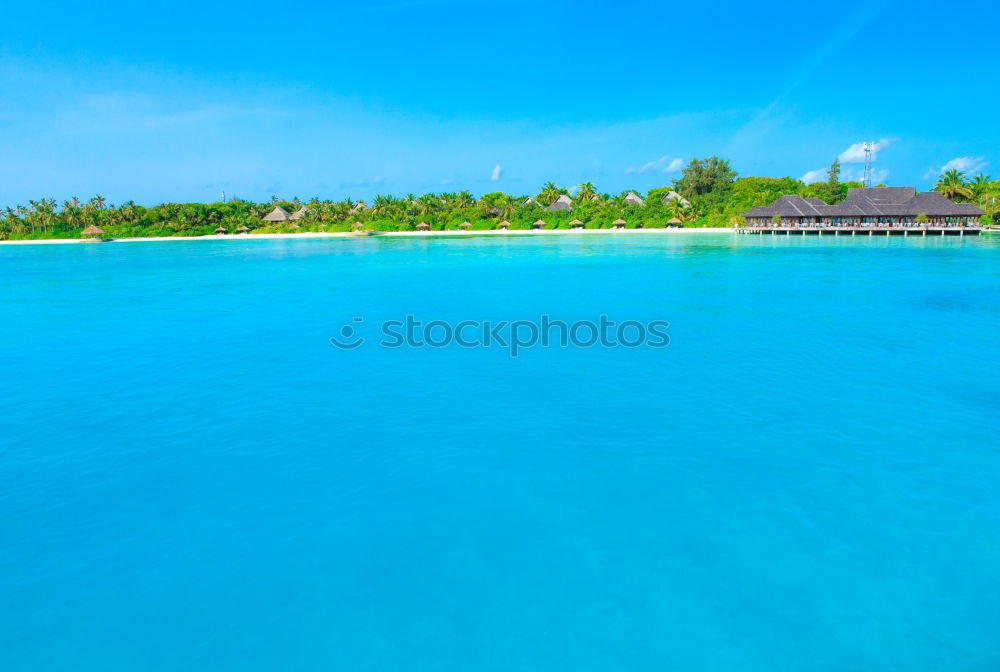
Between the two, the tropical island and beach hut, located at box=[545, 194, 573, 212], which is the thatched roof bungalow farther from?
beach hut, located at box=[545, 194, 573, 212]

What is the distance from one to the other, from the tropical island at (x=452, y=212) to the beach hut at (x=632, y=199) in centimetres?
18

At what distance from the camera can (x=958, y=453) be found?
6.87 m

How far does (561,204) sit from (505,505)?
221 feet

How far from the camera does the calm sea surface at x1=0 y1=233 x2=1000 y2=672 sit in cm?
416

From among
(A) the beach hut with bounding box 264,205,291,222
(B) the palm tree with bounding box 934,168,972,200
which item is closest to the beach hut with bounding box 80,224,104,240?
(A) the beach hut with bounding box 264,205,291,222

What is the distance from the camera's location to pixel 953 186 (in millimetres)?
53406

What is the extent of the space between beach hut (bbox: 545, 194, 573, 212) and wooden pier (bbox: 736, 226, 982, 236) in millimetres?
22881

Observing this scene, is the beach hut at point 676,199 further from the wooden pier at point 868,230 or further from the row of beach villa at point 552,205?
the wooden pier at point 868,230

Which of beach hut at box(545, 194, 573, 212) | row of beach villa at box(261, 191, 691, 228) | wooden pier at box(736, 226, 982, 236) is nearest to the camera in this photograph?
wooden pier at box(736, 226, 982, 236)

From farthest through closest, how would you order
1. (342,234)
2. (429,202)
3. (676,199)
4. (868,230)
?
1. (429,202)
2. (342,234)
3. (676,199)
4. (868,230)

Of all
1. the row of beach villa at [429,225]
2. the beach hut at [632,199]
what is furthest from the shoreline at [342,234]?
the beach hut at [632,199]

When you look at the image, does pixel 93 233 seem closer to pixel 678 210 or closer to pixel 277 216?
pixel 277 216

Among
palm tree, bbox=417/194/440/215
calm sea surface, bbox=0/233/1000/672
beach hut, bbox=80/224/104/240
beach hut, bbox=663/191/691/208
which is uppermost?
palm tree, bbox=417/194/440/215

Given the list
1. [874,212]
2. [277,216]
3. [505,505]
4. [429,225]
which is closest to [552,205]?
[429,225]
